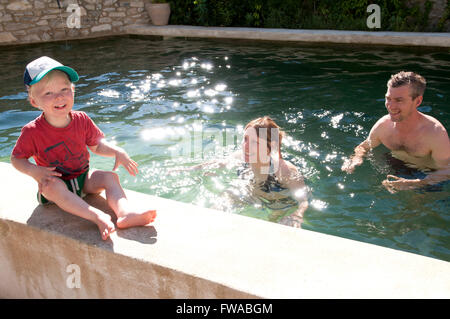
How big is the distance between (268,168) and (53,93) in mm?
2193

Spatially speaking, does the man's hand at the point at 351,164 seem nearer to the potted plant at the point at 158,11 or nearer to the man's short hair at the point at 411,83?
the man's short hair at the point at 411,83

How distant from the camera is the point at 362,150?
4.65 metres

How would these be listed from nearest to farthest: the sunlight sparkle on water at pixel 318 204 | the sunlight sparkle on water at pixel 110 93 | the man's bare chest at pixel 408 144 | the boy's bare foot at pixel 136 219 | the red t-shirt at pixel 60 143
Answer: the boy's bare foot at pixel 136 219, the red t-shirt at pixel 60 143, the sunlight sparkle on water at pixel 318 204, the man's bare chest at pixel 408 144, the sunlight sparkle on water at pixel 110 93

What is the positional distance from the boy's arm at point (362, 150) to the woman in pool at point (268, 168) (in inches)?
29.0

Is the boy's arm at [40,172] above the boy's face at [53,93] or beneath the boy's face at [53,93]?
beneath

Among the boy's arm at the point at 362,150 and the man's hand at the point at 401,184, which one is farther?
the boy's arm at the point at 362,150

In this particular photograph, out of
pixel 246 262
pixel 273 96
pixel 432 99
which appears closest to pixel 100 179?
pixel 246 262

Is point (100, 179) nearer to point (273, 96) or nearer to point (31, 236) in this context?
point (31, 236)

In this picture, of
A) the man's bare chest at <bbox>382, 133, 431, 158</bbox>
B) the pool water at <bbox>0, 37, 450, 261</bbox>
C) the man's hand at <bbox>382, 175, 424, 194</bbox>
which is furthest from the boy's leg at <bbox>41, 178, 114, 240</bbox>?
the man's bare chest at <bbox>382, 133, 431, 158</bbox>

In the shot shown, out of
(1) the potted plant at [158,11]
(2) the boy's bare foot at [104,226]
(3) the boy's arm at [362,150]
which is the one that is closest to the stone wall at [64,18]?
(1) the potted plant at [158,11]

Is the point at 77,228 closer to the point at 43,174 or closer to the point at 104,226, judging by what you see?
the point at 104,226

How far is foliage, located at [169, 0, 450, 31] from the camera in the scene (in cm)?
1100

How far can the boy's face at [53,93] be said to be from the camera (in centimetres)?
246

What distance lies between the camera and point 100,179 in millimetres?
2719
